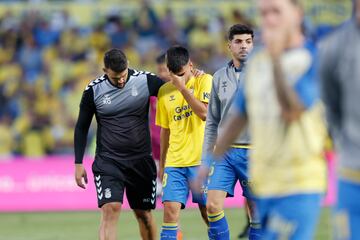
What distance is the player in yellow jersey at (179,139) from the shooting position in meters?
10.4

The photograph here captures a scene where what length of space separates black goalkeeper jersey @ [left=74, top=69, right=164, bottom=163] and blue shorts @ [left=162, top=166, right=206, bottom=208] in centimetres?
47

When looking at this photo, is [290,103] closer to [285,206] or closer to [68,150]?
[285,206]

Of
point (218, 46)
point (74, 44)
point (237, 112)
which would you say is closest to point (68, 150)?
point (74, 44)

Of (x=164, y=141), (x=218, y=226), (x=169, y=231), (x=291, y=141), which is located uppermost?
(x=291, y=141)

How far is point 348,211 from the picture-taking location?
206 inches

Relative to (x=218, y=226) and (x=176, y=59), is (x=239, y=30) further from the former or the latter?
(x=218, y=226)

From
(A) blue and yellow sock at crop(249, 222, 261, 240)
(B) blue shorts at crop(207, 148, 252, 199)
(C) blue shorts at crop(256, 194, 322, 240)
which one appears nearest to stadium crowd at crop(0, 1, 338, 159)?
(B) blue shorts at crop(207, 148, 252, 199)

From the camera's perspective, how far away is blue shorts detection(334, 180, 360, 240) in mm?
5199

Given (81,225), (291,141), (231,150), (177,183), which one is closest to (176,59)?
(231,150)

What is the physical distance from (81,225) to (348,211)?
10710mm

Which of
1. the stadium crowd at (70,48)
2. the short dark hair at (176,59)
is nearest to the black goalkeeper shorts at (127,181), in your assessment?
the short dark hair at (176,59)

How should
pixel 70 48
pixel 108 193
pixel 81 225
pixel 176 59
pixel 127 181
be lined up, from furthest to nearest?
pixel 70 48
pixel 81 225
pixel 127 181
pixel 108 193
pixel 176 59

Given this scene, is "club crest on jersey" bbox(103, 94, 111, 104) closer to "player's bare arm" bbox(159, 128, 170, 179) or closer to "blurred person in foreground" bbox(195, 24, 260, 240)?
"player's bare arm" bbox(159, 128, 170, 179)

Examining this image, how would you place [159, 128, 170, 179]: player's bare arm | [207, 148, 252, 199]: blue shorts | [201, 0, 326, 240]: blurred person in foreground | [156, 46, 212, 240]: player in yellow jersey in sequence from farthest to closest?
[159, 128, 170, 179]: player's bare arm
[156, 46, 212, 240]: player in yellow jersey
[207, 148, 252, 199]: blue shorts
[201, 0, 326, 240]: blurred person in foreground
